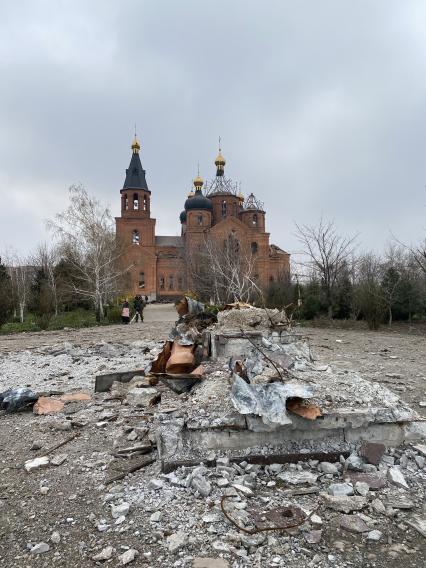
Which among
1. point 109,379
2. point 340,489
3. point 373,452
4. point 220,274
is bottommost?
point 340,489

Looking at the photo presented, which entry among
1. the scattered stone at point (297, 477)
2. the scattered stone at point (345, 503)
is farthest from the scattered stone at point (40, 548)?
the scattered stone at point (345, 503)

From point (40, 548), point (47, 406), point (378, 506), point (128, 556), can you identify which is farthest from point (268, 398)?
point (47, 406)

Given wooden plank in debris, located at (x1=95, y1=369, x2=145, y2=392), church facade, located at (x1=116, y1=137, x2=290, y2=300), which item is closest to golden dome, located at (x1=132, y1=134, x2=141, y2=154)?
church facade, located at (x1=116, y1=137, x2=290, y2=300)

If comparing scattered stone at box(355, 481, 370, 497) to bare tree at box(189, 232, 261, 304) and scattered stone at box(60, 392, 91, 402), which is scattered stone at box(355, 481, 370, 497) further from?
bare tree at box(189, 232, 261, 304)

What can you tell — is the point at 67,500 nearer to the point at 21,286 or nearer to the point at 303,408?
the point at 303,408

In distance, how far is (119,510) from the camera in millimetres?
2439

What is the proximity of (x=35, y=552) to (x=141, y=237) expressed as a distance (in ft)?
136

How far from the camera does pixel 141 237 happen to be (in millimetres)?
42594

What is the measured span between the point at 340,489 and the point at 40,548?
190 centimetres

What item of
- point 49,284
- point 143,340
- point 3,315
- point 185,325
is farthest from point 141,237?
point 185,325

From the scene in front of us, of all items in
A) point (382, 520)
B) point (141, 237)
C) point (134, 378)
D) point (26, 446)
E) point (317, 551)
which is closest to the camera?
point (317, 551)

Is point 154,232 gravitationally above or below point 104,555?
above

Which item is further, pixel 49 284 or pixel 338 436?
pixel 49 284

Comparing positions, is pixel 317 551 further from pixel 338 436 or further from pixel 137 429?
pixel 137 429
